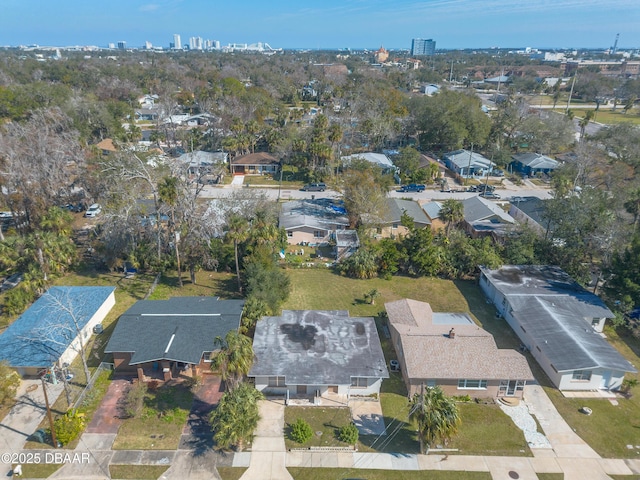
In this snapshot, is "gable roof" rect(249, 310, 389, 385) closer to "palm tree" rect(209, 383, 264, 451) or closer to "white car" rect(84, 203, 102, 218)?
"palm tree" rect(209, 383, 264, 451)

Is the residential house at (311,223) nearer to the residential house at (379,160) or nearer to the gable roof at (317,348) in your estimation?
the gable roof at (317,348)

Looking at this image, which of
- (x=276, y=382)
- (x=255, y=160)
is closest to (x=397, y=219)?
(x=276, y=382)

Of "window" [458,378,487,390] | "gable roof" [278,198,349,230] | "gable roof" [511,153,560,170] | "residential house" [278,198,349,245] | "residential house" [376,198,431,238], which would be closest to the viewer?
"window" [458,378,487,390]

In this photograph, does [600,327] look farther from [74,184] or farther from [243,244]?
[74,184]

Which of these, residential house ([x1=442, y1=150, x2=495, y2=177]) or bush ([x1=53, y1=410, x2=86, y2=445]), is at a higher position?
residential house ([x1=442, y1=150, x2=495, y2=177])

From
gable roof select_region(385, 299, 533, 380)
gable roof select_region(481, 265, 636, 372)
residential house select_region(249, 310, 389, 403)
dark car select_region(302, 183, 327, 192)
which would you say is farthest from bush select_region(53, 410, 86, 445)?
dark car select_region(302, 183, 327, 192)

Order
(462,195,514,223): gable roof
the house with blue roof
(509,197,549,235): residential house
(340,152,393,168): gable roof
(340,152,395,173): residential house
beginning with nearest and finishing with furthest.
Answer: the house with blue roof → (509,197,549,235): residential house → (462,195,514,223): gable roof → (340,152,395,173): residential house → (340,152,393,168): gable roof

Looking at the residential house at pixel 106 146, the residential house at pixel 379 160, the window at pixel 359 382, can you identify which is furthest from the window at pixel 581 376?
the residential house at pixel 106 146
